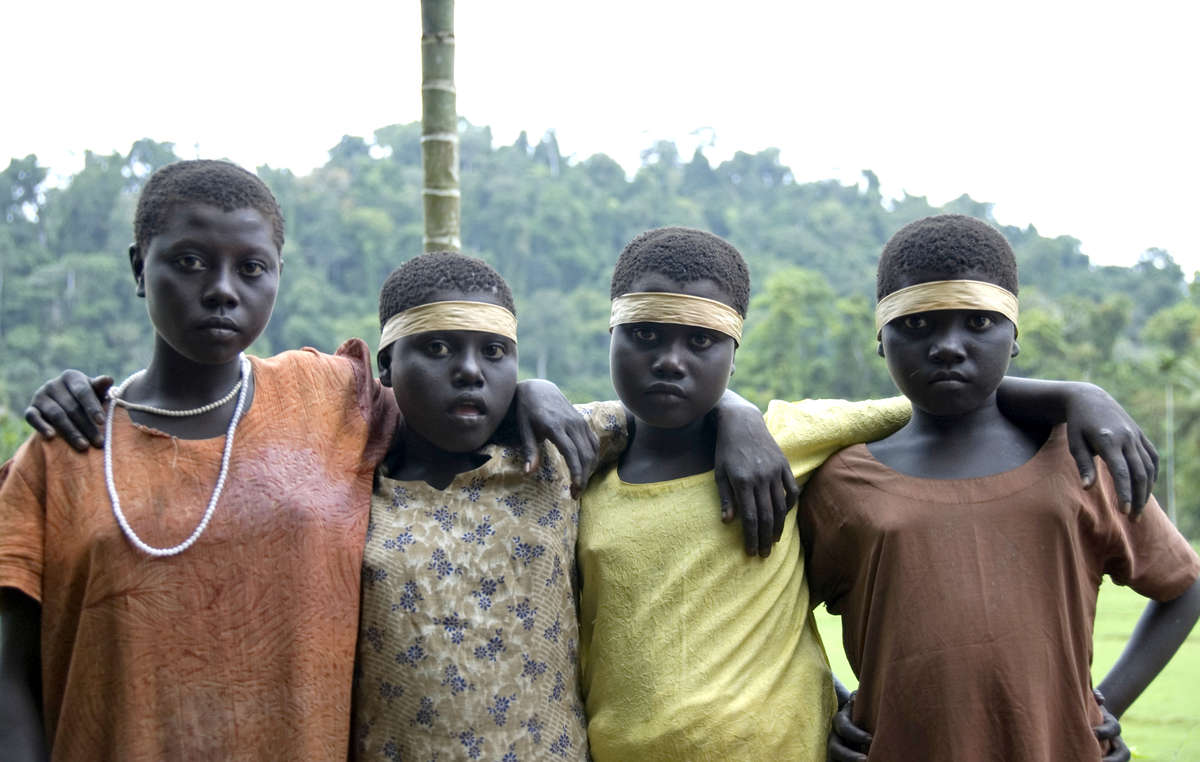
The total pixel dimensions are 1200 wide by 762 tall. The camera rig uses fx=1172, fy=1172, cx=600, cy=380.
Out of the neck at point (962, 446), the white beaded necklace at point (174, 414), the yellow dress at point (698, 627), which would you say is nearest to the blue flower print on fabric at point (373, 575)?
the white beaded necklace at point (174, 414)

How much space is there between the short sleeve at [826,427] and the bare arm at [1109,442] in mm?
382

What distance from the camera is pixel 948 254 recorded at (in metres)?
2.58

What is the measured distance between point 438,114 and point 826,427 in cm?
202

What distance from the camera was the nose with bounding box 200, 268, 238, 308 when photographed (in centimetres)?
236

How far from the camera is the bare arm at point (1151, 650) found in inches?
104

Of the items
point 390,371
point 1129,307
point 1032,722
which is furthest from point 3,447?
point 1129,307

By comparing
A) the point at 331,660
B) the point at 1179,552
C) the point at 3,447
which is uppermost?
the point at 3,447

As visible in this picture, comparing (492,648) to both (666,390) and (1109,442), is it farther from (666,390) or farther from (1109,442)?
(1109,442)

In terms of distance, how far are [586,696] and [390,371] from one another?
885mm

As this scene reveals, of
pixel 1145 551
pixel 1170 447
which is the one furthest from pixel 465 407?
pixel 1170 447

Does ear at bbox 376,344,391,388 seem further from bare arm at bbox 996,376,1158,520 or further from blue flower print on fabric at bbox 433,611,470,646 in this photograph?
bare arm at bbox 996,376,1158,520

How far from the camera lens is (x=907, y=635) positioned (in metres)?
2.49

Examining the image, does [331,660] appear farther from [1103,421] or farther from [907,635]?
[1103,421]

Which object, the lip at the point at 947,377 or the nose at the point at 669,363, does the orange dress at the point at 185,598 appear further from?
the lip at the point at 947,377
